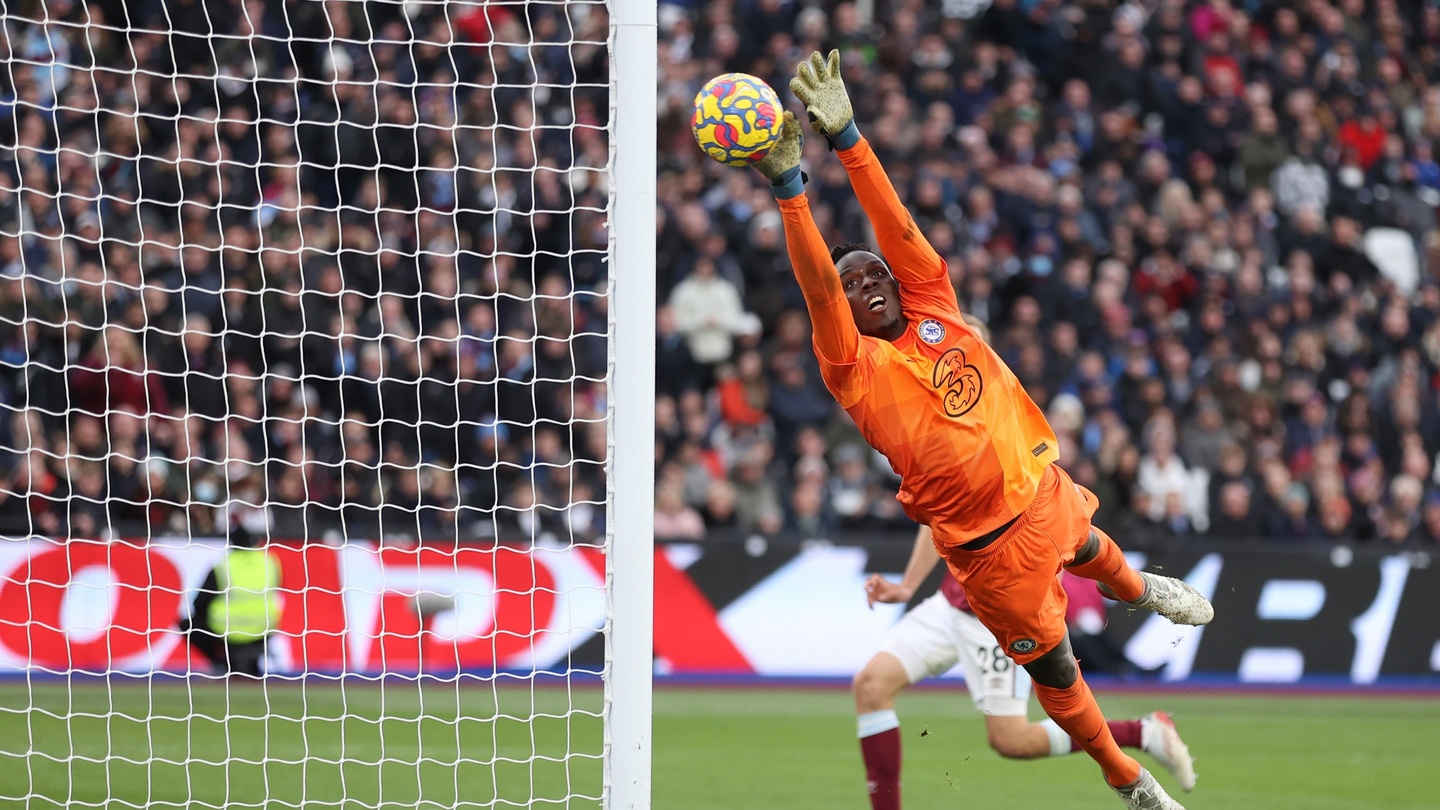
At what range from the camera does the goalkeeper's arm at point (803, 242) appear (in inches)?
219

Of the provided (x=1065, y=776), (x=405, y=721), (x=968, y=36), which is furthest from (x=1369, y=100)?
(x=405, y=721)

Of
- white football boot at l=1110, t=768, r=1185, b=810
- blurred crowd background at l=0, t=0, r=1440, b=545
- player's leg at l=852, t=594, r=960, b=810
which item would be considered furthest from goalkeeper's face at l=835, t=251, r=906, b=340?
blurred crowd background at l=0, t=0, r=1440, b=545

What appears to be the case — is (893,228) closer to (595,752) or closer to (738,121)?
(738,121)

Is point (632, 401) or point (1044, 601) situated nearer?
point (632, 401)

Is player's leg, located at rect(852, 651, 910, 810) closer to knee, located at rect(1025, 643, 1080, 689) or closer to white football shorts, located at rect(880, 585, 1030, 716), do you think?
white football shorts, located at rect(880, 585, 1030, 716)

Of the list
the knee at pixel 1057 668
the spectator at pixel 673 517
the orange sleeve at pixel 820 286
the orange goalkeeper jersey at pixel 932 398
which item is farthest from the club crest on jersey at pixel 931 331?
the spectator at pixel 673 517

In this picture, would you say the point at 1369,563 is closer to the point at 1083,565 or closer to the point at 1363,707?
the point at 1363,707

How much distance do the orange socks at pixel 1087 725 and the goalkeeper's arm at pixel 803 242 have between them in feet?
5.35

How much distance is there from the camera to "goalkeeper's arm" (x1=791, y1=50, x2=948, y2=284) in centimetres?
566

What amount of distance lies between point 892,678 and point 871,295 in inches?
73.5

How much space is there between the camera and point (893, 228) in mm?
6051

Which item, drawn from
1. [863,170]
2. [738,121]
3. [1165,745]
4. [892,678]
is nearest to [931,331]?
[863,170]

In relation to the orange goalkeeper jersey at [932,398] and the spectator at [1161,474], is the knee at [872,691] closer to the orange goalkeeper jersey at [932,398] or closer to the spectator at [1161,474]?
the orange goalkeeper jersey at [932,398]

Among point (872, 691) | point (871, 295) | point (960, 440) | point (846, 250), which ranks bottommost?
point (872, 691)
